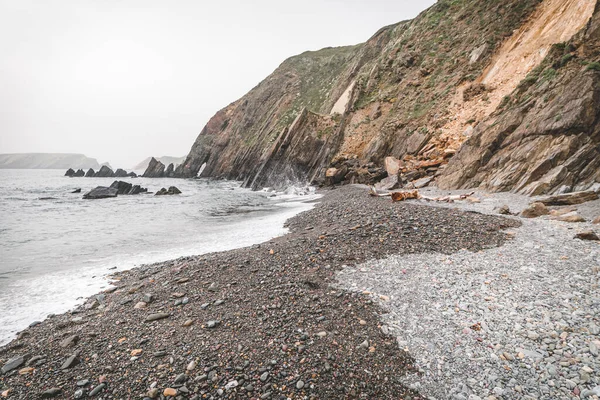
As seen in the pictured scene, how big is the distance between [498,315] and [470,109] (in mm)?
24253

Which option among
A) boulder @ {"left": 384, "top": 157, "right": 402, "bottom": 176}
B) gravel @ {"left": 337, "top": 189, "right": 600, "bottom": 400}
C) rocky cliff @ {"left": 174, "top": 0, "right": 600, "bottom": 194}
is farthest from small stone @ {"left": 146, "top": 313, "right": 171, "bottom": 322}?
boulder @ {"left": 384, "top": 157, "right": 402, "bottom": 176}

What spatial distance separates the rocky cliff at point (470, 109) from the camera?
530 inches

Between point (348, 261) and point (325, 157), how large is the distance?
29.6 m

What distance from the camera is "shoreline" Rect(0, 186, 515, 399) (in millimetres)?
3740

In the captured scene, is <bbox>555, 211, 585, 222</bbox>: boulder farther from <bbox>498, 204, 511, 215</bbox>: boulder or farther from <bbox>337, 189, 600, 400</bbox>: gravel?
<bbox>498, 204, 511, 215</bbox>: boulder

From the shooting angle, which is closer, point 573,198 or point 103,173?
point 573,198

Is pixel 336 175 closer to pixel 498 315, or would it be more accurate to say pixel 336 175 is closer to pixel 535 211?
pixel 535 211

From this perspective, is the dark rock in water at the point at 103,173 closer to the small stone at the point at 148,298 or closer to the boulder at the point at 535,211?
the small stone at the point at 148,298

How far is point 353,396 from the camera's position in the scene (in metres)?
3.47

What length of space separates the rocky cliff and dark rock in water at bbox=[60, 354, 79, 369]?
55.9ft

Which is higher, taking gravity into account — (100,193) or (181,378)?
(100,193)

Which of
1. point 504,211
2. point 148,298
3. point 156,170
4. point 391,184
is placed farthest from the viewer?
point 156,170

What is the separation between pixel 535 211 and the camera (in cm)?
1000

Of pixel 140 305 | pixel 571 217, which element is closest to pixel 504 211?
pixel 571 217
